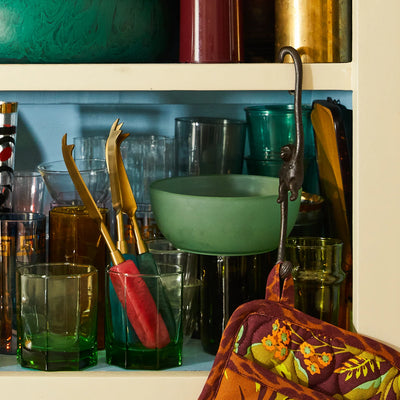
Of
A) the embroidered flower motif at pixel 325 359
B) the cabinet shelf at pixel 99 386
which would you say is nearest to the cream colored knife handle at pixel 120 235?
the cabinet shelf at pixel 99 386

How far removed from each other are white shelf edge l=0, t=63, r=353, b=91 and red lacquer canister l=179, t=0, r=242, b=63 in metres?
0.03

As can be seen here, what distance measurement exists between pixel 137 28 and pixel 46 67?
0.35 feet

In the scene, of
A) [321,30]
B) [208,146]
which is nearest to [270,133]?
[208,146]

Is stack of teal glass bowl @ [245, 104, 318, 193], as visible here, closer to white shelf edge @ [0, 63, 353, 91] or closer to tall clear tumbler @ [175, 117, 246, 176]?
tall clear tumbler @ [175, 117, 246, 176]

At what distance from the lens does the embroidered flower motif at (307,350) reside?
0.62 m

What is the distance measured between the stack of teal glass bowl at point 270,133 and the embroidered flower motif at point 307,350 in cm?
31

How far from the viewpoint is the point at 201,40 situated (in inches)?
26.2

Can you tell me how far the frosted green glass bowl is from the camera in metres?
0.66

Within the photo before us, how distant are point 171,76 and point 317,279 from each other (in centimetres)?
28

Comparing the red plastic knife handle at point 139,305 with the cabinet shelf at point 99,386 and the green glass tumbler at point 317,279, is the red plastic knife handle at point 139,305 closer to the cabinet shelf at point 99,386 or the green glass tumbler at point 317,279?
the cabinet shelf at point 99,386

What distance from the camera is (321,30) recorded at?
669 millimetres

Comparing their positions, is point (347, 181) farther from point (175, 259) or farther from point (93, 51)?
point (93, 51)

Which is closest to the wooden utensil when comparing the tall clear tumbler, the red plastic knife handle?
the red plastic knife handle

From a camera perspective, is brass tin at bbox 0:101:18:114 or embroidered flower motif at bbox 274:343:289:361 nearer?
embroidered flower motif at bbox 274:343:289:361
